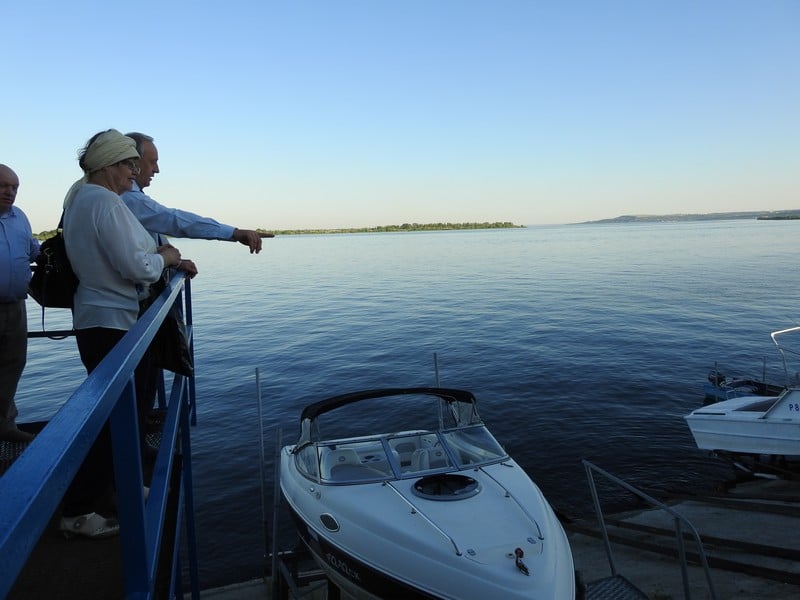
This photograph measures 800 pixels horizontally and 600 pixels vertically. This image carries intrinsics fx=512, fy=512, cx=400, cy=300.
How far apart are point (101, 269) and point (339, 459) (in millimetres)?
4666

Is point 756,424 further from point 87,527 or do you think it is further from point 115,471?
point 115,471

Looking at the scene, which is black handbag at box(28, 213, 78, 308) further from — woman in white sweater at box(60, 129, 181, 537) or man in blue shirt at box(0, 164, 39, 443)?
man in blue shirt at box(0, 164, 39, 443)

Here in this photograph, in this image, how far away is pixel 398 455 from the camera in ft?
22.6

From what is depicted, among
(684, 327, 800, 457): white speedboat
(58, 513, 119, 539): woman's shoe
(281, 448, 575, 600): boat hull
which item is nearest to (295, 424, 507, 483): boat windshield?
(281, 448, 575, 600): boat hull

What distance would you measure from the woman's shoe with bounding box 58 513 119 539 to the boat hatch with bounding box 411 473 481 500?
338cm

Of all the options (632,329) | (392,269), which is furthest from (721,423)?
(392,269)

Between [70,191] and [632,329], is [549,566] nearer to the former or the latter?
[70,191]

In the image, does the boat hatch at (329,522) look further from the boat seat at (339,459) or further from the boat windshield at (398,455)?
the boat seat at (339,459)

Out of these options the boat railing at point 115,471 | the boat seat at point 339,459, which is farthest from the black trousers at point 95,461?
the boat seat at point 339,459

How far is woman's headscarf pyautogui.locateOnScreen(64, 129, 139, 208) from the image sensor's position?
296 centimetres

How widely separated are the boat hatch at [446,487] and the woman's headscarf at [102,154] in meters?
4.34

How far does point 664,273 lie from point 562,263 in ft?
54.6

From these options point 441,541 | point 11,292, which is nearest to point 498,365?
point 441,541

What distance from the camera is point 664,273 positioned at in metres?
51.8
